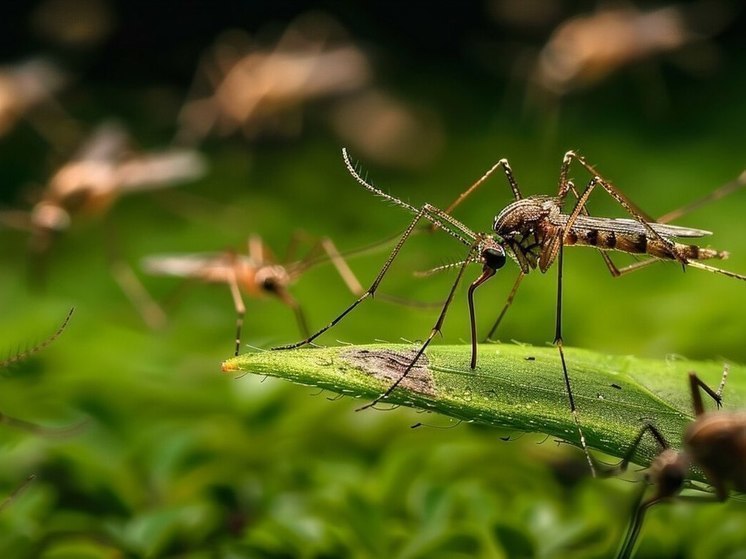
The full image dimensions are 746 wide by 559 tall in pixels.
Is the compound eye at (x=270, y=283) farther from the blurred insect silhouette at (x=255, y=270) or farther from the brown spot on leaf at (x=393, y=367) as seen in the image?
the brown spot on leaf at (x=393, y=367)

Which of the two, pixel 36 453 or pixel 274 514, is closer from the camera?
pixel 274 514

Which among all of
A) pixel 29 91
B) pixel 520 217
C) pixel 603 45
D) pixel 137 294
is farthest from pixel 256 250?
pixel 29 91

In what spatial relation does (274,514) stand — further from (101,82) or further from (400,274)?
(101,82)

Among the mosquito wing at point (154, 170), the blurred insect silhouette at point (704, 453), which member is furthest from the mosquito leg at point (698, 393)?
the mosquito wing at point (154, 170)

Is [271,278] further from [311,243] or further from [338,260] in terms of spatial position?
[311,243]

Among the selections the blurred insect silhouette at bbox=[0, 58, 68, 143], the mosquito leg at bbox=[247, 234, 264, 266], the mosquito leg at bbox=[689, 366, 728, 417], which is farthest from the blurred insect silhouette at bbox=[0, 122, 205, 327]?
the mosquito leg at bbox=[689, 366, 728, 417]

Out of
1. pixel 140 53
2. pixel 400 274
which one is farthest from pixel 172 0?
pixel 400 274
